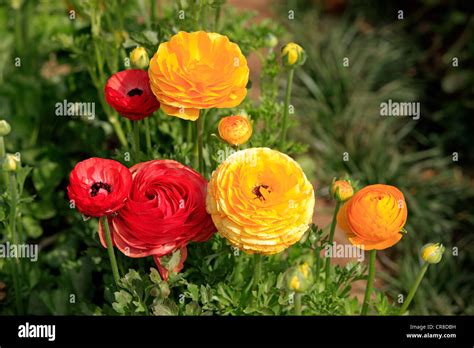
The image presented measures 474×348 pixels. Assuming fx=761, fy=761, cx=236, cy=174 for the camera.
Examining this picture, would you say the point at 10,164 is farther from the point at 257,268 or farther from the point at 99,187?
Result: the point at 257,268

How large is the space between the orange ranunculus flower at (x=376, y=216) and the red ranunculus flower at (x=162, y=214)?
8.4 inches

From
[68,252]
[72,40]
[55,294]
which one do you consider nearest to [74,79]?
[72,40]

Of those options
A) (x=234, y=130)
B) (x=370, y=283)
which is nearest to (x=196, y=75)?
(x=234, y=130)

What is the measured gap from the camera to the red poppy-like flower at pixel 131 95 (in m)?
1.18

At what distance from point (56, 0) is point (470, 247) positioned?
5.36 ft

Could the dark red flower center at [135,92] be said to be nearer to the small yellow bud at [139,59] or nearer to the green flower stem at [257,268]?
the small yellow bud at [139,59]

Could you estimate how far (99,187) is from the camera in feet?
3.43

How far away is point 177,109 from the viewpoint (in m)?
1.15

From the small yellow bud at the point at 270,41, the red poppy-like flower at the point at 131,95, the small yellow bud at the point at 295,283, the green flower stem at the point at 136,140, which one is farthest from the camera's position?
the small yellow bud at the point at 270,41

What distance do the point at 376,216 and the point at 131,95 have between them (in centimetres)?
43

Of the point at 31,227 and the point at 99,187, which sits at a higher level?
the point at 99,187

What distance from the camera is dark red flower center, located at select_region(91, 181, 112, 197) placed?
104cm

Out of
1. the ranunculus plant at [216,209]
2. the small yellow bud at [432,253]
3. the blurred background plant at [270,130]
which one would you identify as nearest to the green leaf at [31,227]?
the blurred background plant at [270,130]

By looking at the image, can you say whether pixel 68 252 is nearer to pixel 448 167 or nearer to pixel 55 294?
pixel 55 294
